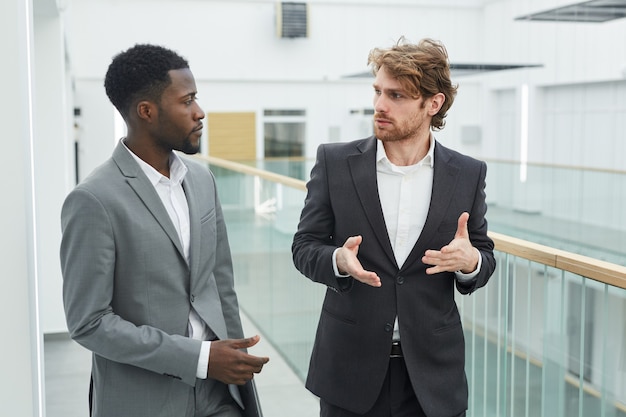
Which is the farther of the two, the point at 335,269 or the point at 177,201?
the point at 335,269

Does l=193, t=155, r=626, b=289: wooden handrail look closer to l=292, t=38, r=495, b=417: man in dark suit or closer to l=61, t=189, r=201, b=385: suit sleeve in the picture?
l=292, t=38, r=495, b=417: man in dark suit

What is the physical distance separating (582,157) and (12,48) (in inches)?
600

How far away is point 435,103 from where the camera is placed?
239cm

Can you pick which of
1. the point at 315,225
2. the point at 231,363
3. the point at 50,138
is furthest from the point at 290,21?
the point at 231,363

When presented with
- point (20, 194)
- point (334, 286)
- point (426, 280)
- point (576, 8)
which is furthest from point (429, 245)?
point (576, 8)

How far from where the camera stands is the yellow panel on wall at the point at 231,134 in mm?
21406

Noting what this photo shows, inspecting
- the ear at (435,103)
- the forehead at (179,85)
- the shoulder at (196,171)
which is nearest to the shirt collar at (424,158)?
the ear at (435,103)

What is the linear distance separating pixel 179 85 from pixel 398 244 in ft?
2.58

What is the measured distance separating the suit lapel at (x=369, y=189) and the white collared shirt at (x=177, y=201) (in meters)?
0.53

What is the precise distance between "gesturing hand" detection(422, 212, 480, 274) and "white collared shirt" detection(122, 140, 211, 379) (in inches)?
24.3

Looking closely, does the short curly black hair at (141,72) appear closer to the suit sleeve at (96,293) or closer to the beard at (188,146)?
the beard at (188,146)

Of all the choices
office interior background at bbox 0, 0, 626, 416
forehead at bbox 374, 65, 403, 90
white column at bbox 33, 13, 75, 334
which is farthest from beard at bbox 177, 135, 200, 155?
office interior background at bbox 0, 0, 626, 416

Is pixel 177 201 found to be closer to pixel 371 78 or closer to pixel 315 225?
pixel 315 225

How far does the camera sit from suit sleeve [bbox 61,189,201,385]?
185 centimetres
